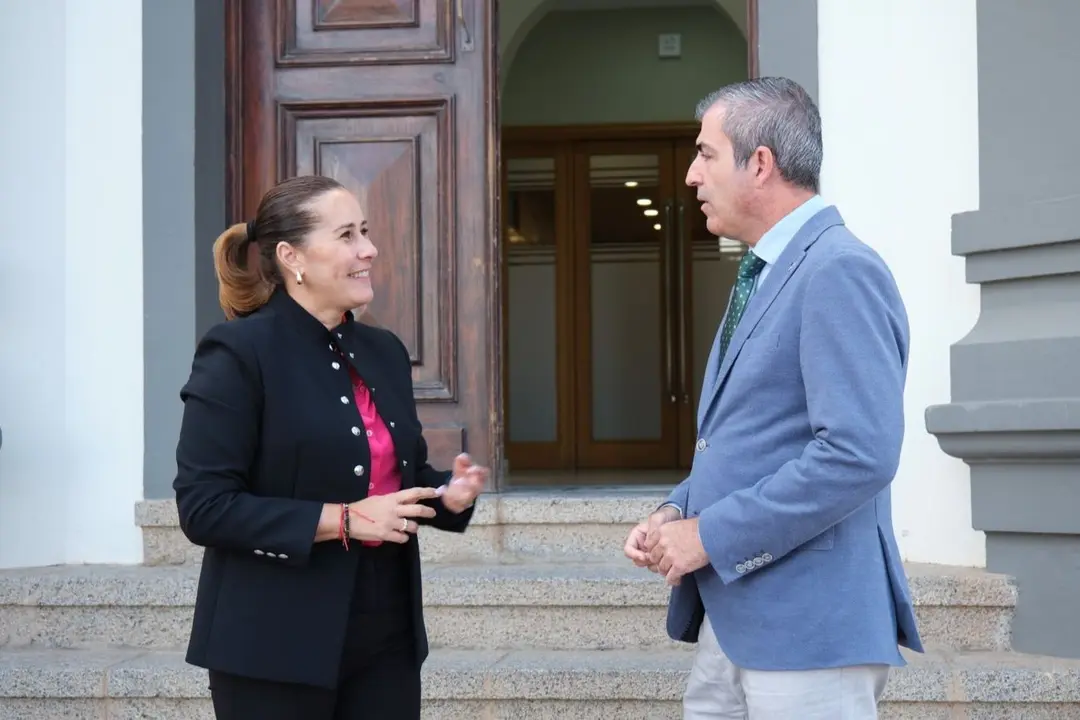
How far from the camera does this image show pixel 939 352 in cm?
420

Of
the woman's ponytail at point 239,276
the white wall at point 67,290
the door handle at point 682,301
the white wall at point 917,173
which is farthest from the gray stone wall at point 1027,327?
the door handle at point 682,301

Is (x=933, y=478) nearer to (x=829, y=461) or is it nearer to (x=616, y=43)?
(x=829, y=461)

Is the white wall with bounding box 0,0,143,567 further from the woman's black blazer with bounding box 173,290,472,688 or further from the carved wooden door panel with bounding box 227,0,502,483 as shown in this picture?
the woman's black blazer with bounding box 173,290,472,688

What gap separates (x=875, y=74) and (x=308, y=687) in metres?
2.96

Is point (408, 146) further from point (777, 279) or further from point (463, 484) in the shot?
point (777, 279)

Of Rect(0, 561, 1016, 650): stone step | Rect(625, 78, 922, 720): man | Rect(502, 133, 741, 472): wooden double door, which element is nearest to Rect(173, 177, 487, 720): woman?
Rect(625, 78, 922, 720): man

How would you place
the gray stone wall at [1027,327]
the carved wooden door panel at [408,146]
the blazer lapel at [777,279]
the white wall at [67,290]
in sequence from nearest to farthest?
the blazer lapel at [777,279]
the gray stone wall at [1027,327]
the white wall at [67,290]
the carved wooden door panel at [408,146]

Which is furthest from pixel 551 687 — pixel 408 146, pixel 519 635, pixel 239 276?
pixel 408 146

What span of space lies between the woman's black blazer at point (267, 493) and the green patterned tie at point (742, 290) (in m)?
0.69

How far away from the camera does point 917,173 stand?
14.0 ft

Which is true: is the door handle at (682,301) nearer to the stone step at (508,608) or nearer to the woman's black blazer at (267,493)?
the stone step at (508,608)

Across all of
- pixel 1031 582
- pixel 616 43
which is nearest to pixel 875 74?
pixel 1031 582

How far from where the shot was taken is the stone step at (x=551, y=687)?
3.56 meters

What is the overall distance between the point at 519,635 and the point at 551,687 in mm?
382
